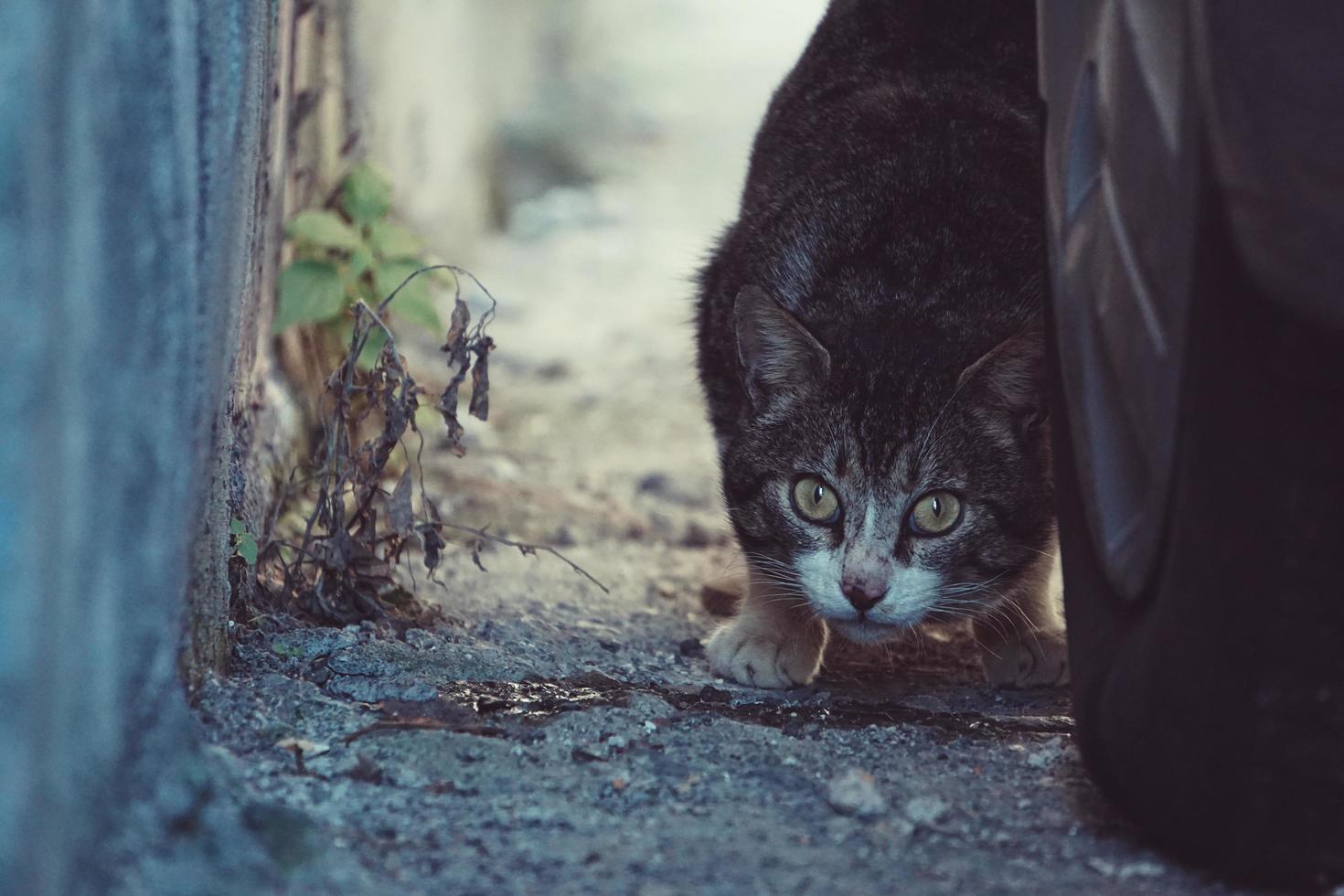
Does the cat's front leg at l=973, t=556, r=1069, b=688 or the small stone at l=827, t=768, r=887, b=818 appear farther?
the cat's front leg at l=973, t=556, r=1069, b=688

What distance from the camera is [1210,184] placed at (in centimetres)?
132

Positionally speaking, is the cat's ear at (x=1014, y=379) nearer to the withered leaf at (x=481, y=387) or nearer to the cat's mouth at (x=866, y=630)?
the cat's mouth at (x=866, y=630)

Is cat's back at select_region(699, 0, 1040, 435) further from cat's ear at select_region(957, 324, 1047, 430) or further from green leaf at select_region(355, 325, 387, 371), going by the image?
green leaf at select_region(355, 325, 387, 371)

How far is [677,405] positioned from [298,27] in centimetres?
188

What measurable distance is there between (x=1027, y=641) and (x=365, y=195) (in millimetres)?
1866

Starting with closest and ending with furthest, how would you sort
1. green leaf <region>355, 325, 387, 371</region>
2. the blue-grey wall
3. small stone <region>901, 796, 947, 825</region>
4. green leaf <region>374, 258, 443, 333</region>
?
1. the blue-grey wall
2. small stone <region>901, 796, 947, 825</region>
3. green leaf <region>374, 258, 443, 333</region>
4. green leaf <region>355, 325, 387, 371</region>

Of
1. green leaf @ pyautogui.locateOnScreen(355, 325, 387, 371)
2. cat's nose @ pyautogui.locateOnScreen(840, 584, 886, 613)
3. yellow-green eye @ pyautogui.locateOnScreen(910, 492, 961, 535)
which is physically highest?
green leaf @ pyautogui.locateOnScreen(355, 325, 387, 371)

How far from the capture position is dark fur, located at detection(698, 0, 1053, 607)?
2.35m

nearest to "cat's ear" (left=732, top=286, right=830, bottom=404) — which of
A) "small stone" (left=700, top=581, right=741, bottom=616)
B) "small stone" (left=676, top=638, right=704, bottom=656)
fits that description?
"small stone" (left=676, top=638, right=704, bottom=656)

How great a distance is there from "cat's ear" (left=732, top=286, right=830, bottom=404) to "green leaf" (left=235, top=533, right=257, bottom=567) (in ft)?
2.92

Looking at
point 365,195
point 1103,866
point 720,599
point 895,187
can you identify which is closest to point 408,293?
point 365,195

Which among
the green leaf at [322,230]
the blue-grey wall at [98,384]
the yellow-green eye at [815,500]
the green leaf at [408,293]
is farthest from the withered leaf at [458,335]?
the green leaf at [322,230]

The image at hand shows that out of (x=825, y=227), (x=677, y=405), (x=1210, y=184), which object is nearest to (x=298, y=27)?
(x=825, y=227)

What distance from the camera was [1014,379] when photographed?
7.54 ft
